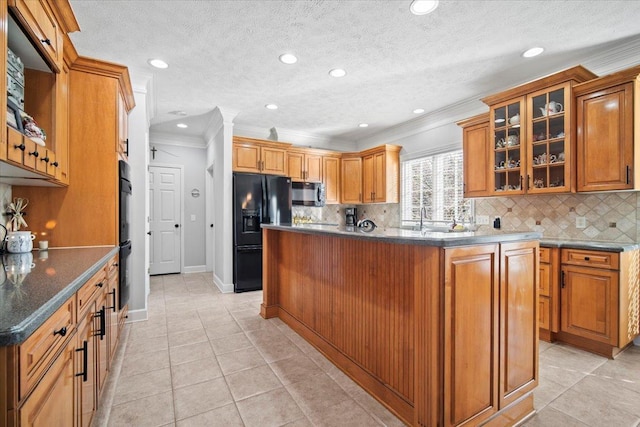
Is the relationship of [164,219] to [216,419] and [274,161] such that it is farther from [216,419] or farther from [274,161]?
[216,419]

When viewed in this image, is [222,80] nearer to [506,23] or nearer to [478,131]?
[506,23]

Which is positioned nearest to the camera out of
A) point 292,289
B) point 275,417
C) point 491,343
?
point 491,343

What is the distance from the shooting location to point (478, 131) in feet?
12.2

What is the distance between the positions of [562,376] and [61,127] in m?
4.11

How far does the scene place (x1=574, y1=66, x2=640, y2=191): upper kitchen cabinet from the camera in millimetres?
2512

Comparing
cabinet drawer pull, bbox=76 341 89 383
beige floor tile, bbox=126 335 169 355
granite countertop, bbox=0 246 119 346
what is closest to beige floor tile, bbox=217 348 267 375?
beige floor tile, bbox=126 335 169 355

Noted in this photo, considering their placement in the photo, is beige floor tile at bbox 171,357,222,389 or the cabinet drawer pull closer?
the cabinet drawer pull

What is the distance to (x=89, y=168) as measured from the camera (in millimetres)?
2535

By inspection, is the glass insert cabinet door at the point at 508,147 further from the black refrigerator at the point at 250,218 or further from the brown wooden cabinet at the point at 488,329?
the black refrigerator at the point at 250,218

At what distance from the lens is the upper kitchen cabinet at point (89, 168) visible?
2.42 m

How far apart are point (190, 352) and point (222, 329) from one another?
1.73 ft

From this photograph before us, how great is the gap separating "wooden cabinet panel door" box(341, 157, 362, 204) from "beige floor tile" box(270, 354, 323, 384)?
13.0ft

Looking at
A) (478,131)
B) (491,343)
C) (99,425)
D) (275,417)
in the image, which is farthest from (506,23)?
(99,425)

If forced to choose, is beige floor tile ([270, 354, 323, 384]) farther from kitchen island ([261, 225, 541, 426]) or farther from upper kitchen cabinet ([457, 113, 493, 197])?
upper kitchen cabinet ([457, 113, 493, 197])
